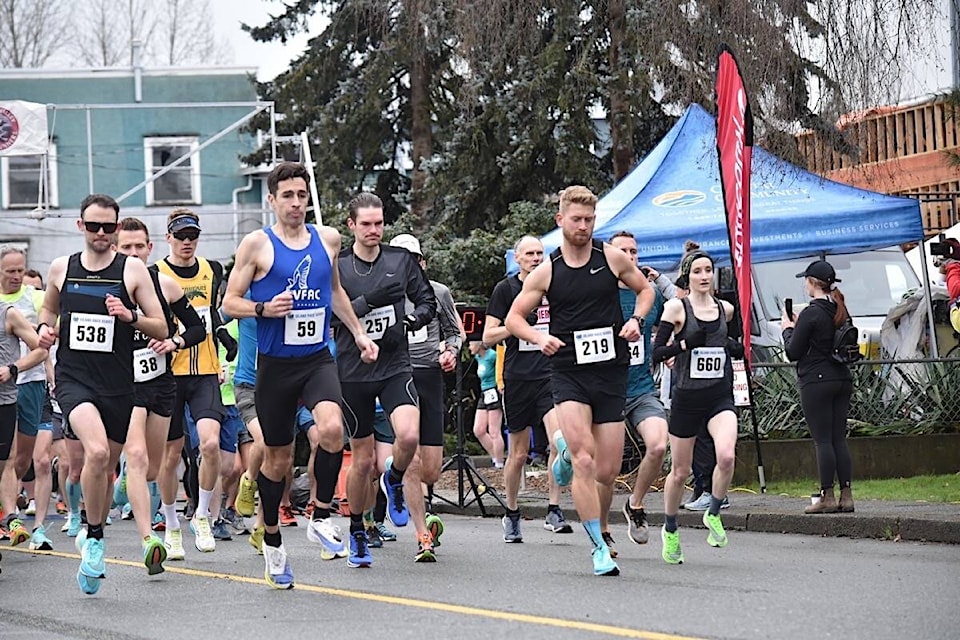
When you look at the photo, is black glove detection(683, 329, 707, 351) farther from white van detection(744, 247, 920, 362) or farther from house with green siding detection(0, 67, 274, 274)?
house with green siding detection(0, 67, 274, 274)

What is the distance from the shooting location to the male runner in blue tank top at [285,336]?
9.19 metres

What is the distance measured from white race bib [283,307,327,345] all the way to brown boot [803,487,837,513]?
5.17 metres

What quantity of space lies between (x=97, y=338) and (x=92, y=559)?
46.1 inches

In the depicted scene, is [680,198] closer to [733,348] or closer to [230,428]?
[230,428]

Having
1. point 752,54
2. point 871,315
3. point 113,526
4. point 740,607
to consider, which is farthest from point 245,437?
A: point 871,315

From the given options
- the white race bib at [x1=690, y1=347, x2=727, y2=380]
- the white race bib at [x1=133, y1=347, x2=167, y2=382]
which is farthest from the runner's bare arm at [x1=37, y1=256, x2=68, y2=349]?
the white race bib at [x1=690, y1=347, x2=727, y2=380]

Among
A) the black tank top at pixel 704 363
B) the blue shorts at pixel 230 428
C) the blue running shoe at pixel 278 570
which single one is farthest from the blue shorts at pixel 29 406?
the black tank top at pixel 704 363

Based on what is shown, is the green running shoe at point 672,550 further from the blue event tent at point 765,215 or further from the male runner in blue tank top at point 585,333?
the blue event tent at point 765,215

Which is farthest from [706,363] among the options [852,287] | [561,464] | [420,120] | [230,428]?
[420,120]

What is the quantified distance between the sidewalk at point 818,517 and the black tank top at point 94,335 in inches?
216

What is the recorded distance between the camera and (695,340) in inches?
440

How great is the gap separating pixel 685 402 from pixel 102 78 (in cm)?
2838

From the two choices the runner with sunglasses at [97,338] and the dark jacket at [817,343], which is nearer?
the runner with sunglasses at [97,338]

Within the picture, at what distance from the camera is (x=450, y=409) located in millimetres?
21391
